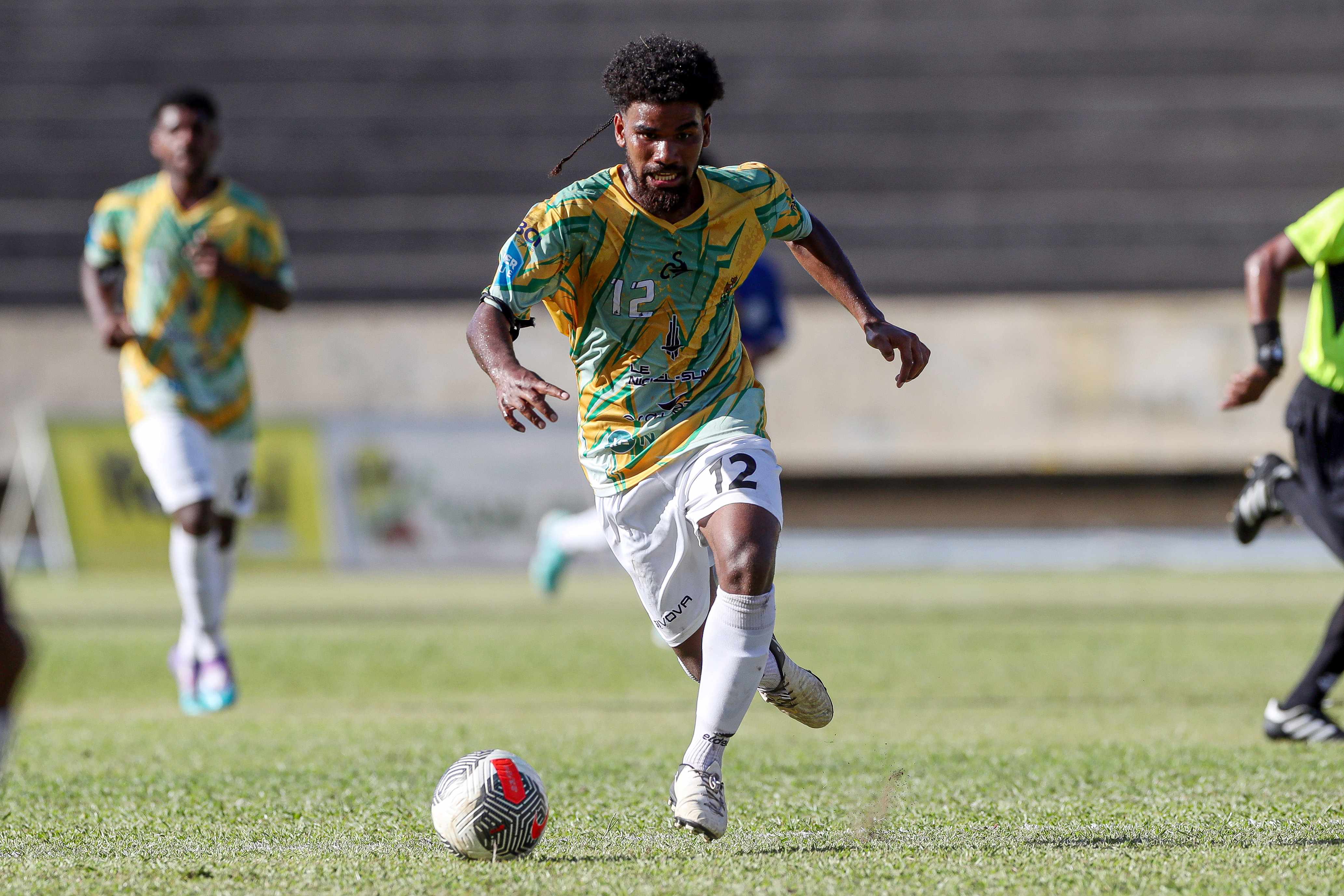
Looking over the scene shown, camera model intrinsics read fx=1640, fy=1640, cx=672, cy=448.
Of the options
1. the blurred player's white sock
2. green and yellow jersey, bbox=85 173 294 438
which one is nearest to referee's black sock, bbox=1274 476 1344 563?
green and yellow jersey, bbox=85 173 294 438

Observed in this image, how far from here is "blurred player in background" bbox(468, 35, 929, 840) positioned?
4.04 m

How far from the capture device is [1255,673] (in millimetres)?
8047

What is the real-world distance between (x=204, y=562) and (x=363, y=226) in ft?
56.5

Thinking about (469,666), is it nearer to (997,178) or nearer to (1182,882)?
(1182,882)

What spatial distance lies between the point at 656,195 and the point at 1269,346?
2.53 m

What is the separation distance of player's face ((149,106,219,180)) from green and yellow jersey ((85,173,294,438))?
0.16 meters

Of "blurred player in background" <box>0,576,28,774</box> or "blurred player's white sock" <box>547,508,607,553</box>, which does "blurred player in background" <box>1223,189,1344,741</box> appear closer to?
"blurred player in background" <box>0,576,28,774</box>

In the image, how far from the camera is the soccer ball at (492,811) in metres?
3.70

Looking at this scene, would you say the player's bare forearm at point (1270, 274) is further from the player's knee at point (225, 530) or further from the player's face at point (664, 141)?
the player's knee at point (225, 530)

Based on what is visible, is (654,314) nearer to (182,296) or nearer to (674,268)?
(674,268)

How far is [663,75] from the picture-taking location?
4027 mm

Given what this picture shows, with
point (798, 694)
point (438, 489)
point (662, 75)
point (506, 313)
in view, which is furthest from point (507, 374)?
point (438, 489)

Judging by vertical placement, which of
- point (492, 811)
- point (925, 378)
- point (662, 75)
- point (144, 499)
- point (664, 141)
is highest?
point (662, 75)

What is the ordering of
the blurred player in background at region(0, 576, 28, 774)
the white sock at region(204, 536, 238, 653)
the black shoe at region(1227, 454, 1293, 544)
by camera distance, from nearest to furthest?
the blurred player in background at region(0, 576, 28, 774)
the black shoe at region(1227, 454, 1293, 544)
the white sock at region(204, 536, 238, 653)
